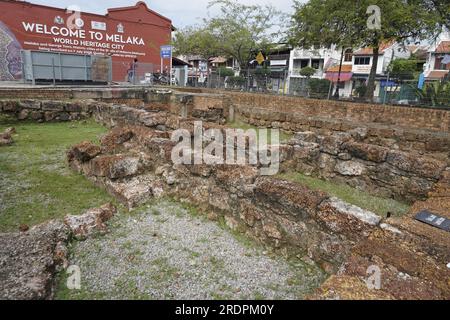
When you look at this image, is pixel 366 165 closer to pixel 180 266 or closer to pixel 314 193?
pixel 314 193

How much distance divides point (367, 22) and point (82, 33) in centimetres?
2213

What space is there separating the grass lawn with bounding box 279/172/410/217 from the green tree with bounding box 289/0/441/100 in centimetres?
805

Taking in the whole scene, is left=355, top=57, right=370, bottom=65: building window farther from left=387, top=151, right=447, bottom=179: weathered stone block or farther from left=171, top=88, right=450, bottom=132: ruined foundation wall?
left=387, top=151, right=447, bottom=179: weathered stone block

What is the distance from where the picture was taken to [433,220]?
2.92 meters

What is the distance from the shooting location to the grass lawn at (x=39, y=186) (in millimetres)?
3832

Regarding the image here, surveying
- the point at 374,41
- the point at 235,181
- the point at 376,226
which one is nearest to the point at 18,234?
the point at 235,181

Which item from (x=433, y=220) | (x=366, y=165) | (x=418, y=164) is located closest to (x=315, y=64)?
(x=366, y=165)

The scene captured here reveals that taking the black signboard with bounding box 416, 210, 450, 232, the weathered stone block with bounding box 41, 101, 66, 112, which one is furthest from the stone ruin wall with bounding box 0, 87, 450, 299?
the weathered stone block with bounding box 41, 101, 66, 112

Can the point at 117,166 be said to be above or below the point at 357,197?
above

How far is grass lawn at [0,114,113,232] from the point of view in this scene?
3.83 metres

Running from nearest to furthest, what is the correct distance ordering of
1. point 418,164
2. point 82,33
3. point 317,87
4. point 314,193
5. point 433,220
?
point 433,220
point 314,193
point 418,164
point 317,87
point 82,33

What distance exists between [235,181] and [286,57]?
4095cm

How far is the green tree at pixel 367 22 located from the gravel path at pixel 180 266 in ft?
36.1

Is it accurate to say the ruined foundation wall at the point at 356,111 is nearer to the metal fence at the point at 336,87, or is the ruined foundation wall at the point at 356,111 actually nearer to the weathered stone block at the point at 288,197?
the metal fence at the point at 336,87
